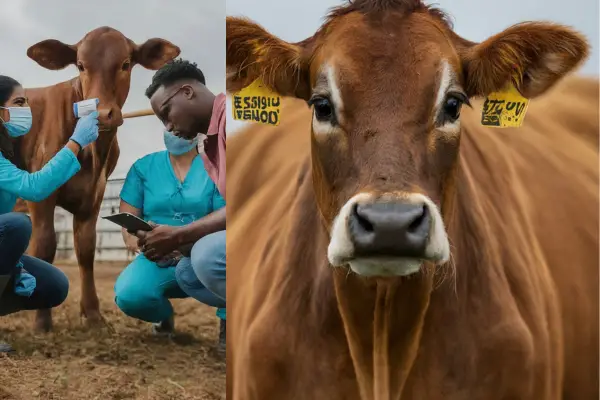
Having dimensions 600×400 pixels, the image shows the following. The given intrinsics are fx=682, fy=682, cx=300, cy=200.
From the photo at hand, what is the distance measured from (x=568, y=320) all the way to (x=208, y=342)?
1.38 metres

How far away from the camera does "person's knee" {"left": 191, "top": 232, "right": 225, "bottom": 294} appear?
2594mm

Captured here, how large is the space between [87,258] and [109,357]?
39 centimetres

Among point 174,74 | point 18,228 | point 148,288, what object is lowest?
point 148,288

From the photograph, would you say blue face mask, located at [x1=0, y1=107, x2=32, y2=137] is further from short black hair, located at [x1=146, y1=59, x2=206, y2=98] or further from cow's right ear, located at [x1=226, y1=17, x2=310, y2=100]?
cow's right ear, located at [x1=226, y1=17, x2=310, y2=100]

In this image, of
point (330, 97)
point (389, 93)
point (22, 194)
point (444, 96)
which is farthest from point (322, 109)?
point (22, 194)

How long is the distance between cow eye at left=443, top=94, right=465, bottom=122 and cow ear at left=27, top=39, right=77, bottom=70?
147 cm

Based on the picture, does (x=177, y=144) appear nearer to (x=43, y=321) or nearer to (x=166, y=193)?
(x=166, y=193)

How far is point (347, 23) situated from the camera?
2059mm

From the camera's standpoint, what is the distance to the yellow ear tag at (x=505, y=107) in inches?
88.7

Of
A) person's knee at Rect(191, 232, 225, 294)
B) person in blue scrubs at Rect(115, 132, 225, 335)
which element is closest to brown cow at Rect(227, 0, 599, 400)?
person's knee at Rect(191, 232, 225, 294)

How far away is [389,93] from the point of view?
6.15 ft

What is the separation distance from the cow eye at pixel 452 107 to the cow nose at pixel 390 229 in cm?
39

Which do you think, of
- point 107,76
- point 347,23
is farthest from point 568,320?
point 107,76

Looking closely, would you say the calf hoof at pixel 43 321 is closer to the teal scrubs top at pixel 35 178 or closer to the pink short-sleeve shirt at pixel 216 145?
the teal scrubs top at pixel 35 178
